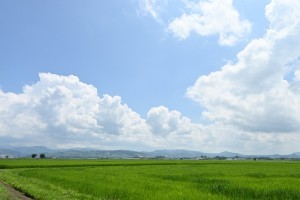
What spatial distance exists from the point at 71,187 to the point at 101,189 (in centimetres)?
313

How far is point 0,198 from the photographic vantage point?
18.4 meters

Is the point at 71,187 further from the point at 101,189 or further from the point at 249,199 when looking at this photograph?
the point at 249,199

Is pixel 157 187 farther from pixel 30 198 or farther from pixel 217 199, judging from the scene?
pixel 30 198

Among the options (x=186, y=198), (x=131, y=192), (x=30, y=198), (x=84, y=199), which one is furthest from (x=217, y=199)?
(x=30, y=198)

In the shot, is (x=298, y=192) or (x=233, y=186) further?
(x=233, y=186)

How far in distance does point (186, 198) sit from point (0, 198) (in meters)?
9.04

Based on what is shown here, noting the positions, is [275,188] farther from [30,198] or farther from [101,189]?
[30,198]

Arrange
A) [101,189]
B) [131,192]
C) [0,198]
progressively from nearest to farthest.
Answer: [0,198], [131,192], [101,189]

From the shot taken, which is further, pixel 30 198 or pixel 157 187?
pixel 157 187

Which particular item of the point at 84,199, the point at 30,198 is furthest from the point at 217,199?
the point at 30,198

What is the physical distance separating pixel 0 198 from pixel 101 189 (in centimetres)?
675

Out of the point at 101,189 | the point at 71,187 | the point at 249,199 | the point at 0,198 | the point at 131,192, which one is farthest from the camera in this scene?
the point at 71,187

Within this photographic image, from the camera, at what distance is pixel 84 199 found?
63.3 feet

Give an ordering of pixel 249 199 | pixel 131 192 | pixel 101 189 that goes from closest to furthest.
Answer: pixel 249 199, pixel 131 192, pixel 101 189
